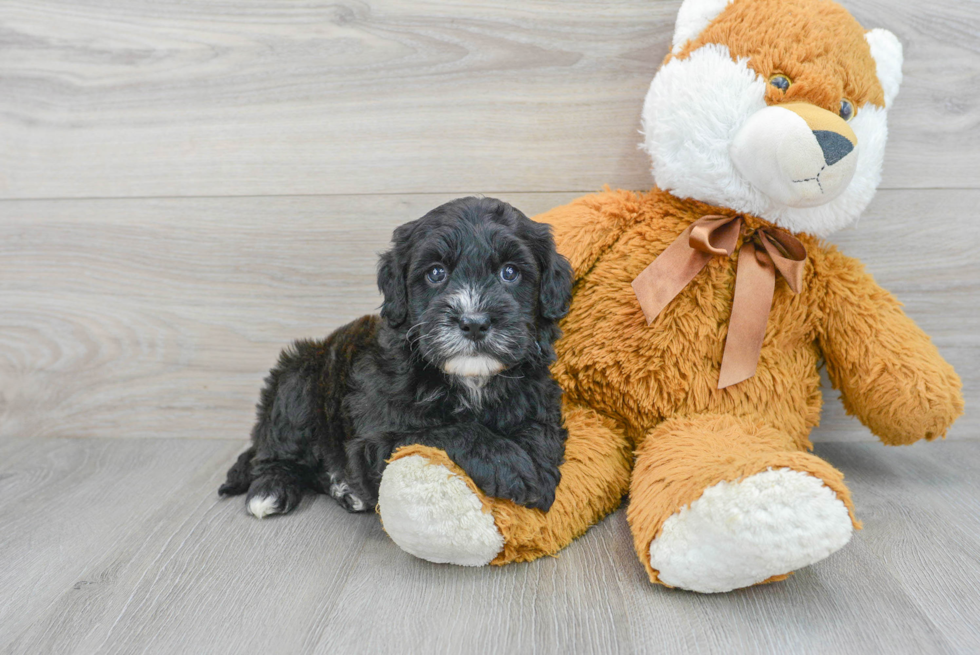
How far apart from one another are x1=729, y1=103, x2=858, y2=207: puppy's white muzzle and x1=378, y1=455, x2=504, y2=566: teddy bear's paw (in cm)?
87

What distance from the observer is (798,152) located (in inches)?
52.6

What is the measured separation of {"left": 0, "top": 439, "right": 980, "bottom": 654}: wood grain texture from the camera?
1122mm

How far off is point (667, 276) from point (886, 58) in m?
0.70

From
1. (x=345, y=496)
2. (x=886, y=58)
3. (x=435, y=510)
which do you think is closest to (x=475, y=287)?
(x=435, y=510)

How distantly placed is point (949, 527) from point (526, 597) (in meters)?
0.98

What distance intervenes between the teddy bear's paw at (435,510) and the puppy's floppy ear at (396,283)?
0.28 meters

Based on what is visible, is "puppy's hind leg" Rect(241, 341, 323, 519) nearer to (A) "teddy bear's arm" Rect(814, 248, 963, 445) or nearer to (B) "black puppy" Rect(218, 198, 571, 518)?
(B) "black puppy" Rect(218, 198, 571, 518)

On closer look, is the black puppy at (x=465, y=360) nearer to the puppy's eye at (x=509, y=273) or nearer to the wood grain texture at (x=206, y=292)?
the puppy's eye at (x=509, y=273)

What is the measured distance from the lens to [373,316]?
1664 mm

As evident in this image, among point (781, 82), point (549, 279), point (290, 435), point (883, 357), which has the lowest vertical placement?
point (290, 435)

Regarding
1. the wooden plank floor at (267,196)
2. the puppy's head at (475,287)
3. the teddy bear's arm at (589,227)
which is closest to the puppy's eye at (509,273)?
the puppy's head at (475,287)

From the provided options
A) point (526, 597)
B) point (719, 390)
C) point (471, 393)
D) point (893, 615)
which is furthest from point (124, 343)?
point (893, 615)

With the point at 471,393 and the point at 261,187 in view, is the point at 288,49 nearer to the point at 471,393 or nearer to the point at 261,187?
the point at 261,187

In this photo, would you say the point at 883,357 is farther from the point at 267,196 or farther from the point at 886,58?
the point at 267,196
